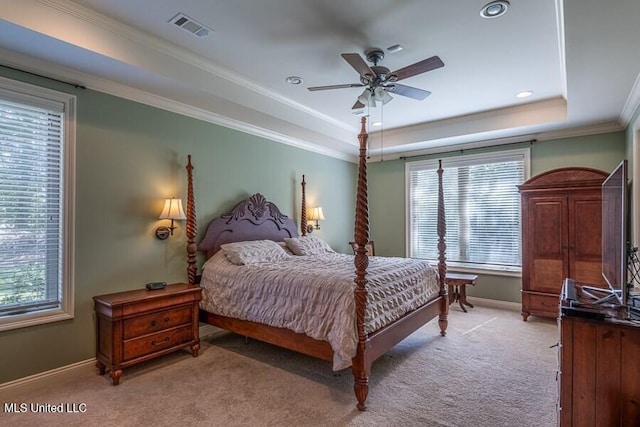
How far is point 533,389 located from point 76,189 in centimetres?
433

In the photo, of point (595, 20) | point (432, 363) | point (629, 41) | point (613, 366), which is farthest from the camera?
point (432, 363)

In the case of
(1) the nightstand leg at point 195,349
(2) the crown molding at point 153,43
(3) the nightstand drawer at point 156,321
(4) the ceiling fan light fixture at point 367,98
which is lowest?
(1) the nightstand leg at point 195,349

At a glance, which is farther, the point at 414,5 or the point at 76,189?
the point at 76,189

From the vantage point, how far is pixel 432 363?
3.27 meters

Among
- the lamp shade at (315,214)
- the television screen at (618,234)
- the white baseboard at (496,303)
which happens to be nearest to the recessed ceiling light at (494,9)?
the television screen at (618,234)

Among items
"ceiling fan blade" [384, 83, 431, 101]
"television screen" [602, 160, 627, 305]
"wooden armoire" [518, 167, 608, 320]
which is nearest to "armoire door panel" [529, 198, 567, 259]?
"wooden armoire" [518, 167, 608, 320]

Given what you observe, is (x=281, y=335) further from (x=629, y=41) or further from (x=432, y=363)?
(x=629, y=41)

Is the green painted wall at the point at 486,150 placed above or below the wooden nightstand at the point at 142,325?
above

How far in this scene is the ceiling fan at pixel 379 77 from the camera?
2.73 metres

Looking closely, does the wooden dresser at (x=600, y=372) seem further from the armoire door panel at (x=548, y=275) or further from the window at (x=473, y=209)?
the window at (x=473, y=209)

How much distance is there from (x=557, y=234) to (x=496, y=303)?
1496 mm

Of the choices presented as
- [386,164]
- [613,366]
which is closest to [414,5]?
[613,366]

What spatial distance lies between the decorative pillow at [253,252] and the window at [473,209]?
3031 millimetres

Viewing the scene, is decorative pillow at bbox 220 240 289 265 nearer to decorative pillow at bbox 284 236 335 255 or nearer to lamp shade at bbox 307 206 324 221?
decorative pillow at bbox 284 236 335 255
